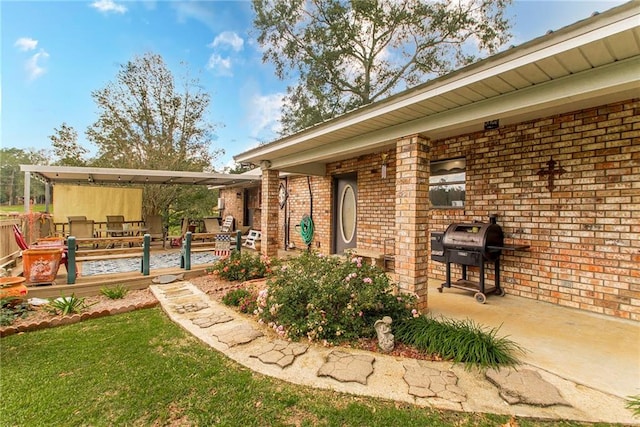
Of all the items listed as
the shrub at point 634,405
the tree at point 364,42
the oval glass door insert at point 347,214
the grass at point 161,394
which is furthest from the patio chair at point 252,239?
the shrub at point 634,405

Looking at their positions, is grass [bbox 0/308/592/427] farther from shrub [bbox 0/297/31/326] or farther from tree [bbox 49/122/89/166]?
tree [bbox 49/122/89/166]

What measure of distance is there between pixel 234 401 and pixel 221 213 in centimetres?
1368

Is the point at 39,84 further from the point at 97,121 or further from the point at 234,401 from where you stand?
the point at 234,401

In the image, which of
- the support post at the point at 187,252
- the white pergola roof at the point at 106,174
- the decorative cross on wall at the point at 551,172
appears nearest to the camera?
the decorative cross on wall at the point at 551,172

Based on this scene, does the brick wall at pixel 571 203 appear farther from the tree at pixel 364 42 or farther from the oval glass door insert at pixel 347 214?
the tree at pixel 364 42

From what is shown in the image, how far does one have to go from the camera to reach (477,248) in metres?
4.14

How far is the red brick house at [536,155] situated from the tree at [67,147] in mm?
12642

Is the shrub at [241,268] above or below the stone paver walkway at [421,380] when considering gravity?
above

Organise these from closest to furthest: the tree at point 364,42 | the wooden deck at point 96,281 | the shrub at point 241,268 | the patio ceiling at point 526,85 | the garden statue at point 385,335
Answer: the patio ceiling at point 526,85, the garden statue at point 385,335, the wooden deck at point 96,281, the shrub at point 241,268, the tree at point 364,42

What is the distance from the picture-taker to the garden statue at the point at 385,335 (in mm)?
2932

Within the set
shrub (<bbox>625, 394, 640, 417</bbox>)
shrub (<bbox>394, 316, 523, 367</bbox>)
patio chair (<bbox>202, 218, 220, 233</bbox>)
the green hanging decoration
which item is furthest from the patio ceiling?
patio chair (<bbox>202, 218, 220, 233</bbox>)

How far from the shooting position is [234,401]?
7.36 ft

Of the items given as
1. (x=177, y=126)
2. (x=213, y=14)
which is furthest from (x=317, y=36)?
(x=177, y=126)

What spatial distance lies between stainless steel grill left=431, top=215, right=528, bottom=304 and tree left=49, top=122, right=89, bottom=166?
15675 mm
